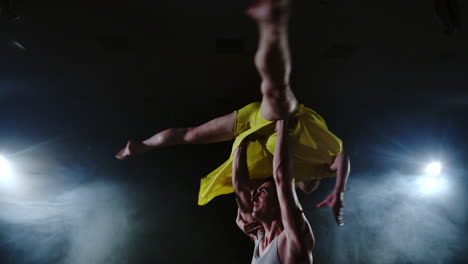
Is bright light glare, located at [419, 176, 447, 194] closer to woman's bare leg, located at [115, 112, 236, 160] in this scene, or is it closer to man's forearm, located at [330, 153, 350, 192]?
man's forearm, located at [330, 153, 350, 192]

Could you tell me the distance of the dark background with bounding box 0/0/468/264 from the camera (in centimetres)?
219

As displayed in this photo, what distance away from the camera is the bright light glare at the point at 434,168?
3.14 m

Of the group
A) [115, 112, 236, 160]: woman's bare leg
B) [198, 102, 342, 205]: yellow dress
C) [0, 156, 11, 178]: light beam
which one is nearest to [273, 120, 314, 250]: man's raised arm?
[198, 102, 342, 205]: yellow dress

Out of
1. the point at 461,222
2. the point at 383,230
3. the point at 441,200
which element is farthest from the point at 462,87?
the point at 383,230

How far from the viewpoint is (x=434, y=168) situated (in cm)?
315

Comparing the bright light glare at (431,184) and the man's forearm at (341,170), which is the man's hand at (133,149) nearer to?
the man's forearm at (341,170)

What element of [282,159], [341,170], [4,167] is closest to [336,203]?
[341,170]

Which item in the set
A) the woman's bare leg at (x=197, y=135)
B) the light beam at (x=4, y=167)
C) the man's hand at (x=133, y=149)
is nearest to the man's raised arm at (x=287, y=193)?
the woman's bare leg at (x=197, y=135)

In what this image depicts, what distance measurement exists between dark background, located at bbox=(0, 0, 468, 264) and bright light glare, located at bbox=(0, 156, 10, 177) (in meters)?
0.09

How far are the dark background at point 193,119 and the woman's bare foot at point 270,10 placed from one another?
150 centimetres

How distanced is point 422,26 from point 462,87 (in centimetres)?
106

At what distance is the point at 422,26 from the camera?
2.17 metres

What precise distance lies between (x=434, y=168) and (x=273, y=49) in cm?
340

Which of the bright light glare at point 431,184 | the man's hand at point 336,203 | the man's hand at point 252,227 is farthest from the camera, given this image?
the bright light glare at point 431,184
